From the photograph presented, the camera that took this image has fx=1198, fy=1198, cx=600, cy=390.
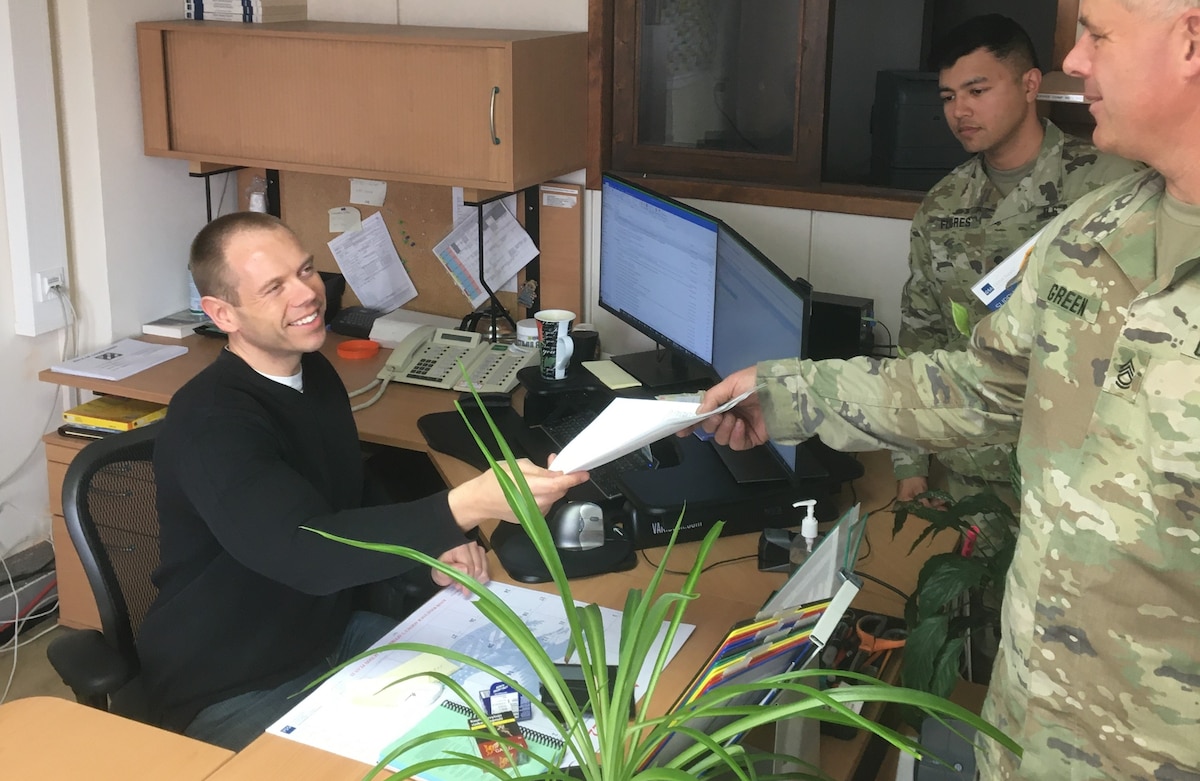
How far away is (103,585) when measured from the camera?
1.94 metres

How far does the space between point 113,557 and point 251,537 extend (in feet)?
1.34

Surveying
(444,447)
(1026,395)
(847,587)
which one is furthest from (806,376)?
(444,447)

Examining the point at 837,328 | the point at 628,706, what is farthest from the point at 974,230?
the point at 628,706

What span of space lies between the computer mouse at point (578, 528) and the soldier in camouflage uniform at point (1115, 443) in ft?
2.43

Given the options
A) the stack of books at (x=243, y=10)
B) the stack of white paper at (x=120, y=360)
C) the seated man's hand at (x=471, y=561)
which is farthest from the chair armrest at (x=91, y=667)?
the stack of books at (x=243, y=10)

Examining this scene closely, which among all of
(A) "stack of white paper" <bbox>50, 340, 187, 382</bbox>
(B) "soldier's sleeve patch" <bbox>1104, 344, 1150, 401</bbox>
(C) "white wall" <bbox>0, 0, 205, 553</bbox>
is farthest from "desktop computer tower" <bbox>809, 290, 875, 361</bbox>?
(C) "white wall" <bbox>0, 0, 205, 553</bbox>

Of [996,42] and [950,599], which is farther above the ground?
[996,42]

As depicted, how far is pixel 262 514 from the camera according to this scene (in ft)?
5.57

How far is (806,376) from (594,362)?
3.83 ft

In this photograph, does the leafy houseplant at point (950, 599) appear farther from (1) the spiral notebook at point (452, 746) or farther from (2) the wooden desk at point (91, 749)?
(2) the wooden desk at point (91, 749)

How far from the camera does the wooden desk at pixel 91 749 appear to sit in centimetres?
146

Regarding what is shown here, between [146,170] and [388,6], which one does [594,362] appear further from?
[146,170]

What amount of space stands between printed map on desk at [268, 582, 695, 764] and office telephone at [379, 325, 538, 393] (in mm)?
997

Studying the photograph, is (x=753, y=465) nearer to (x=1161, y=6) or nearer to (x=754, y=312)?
(x=754, y=312)
